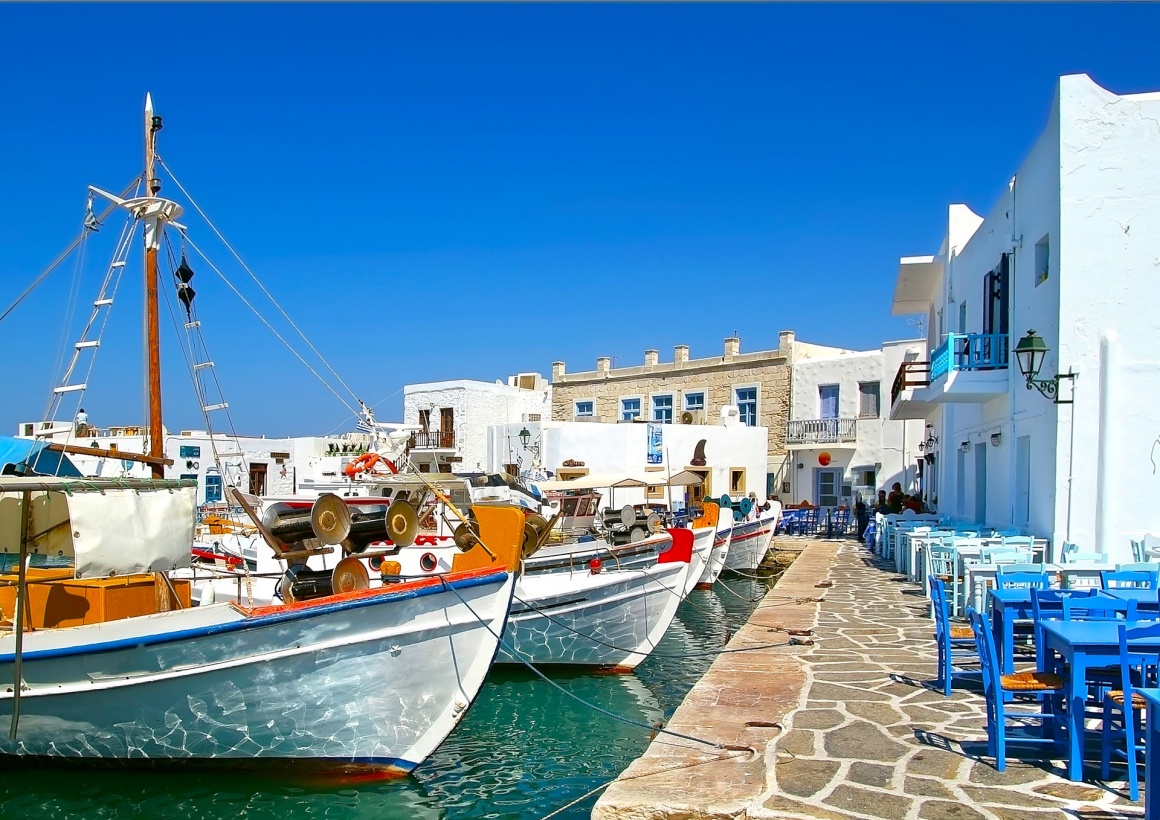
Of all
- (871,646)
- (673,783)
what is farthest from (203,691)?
(871,646)

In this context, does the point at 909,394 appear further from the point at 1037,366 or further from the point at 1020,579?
the point at 1020,579

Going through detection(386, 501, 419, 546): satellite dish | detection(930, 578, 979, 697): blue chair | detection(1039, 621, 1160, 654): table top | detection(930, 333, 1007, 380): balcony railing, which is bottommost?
detection(930, 578, 979, 697): blue chair

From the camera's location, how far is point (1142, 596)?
791 cm

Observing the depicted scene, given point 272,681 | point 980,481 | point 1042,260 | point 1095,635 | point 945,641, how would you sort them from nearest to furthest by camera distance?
point 1095,635, point 945,641, point 272,681, point 1042,260, point 980,481

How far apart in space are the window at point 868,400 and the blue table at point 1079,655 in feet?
93.2

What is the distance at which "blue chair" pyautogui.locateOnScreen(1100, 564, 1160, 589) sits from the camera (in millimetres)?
8734

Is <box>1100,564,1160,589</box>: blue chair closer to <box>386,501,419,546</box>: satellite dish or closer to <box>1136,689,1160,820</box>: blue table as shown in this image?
<box>1136,689,1160,820</box>: blue table

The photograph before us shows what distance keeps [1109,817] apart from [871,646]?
4966 mm

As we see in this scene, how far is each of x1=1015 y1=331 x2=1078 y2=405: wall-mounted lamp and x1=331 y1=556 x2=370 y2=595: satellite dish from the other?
8878mm

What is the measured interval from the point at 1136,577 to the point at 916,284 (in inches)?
671

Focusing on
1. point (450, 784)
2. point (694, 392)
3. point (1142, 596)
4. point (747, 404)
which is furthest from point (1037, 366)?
point (694, 392)

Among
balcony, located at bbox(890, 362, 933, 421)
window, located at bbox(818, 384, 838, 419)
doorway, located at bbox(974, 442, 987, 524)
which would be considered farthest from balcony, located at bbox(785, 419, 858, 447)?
doorway, located at bbox(974, 442, 987, 524)

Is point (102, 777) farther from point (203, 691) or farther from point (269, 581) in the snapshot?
point (269, 581)

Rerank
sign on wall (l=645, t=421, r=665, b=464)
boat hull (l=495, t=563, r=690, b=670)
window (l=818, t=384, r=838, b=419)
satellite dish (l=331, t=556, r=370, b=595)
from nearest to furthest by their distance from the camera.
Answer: satellite dish (l=331, t=556, r=370, b=595) < boat hull (l=495, t=563, r=690, b=670) < sign on wall (l=645, t=421, r=665, b=464) < window (l=818, t=384, r=838, b=419)
